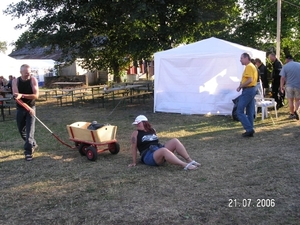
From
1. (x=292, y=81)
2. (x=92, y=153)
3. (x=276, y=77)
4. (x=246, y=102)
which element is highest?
(x=276, y=77)

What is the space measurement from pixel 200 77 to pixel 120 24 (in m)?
6.57

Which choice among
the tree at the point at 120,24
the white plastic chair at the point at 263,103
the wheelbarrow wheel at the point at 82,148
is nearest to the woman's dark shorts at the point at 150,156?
the wheelbarrow wheel at the point at 82,148

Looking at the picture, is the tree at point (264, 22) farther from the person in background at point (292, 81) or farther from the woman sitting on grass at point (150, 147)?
the woman sitting on grass at point (150, 147)

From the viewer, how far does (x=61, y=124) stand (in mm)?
9305

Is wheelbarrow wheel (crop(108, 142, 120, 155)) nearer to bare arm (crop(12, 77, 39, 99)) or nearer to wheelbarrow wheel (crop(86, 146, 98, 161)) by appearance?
wheelbarrow wheel (crop(86, 146, 98, 161))

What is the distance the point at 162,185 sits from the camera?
4.20 m

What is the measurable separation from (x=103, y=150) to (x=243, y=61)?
3.30 m

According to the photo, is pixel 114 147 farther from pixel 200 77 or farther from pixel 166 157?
pixel 200 77

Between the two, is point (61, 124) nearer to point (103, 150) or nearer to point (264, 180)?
point (103, 150)

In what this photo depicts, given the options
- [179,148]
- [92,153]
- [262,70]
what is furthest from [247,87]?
[262,70]

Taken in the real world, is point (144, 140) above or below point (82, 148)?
above

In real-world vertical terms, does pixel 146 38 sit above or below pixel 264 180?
above

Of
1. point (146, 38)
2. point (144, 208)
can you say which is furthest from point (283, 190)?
point (146, 38)

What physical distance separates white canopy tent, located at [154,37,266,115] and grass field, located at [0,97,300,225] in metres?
2.65
